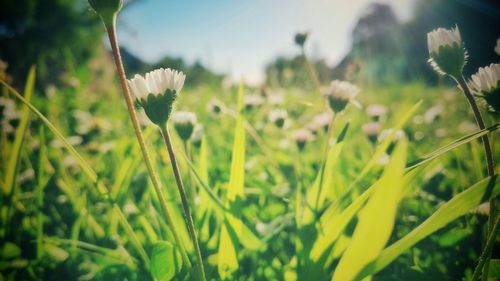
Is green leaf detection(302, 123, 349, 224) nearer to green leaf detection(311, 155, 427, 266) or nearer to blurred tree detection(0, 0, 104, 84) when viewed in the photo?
green leaf detection(311, 155, 427, 266)

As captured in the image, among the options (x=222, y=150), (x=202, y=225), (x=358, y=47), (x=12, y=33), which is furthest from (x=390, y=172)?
(x=12, y=33)

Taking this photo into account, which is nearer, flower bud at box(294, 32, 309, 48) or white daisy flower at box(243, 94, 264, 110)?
flower bud at box(294, 32, 309, 48)

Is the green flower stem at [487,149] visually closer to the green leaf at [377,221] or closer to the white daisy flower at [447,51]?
the white daisy flower at [447,51]

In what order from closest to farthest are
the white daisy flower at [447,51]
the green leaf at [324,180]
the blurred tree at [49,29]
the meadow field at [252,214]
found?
the meadow field at [252,214], the white daisy flower at [447,51], the green leaf at [324,180], the blurred tree at [49,29]

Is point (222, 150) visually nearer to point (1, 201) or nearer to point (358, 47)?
point (1, 201)

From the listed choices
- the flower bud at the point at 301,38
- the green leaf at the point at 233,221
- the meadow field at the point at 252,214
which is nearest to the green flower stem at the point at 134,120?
the meadow field at the point at 252,214

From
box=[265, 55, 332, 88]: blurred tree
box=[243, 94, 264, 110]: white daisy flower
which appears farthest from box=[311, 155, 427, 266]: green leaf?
box=[265, 55, 332, 88]: blurred tree
